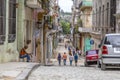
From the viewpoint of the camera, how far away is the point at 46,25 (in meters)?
45.0

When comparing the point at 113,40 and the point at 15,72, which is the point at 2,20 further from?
the point at 15,72

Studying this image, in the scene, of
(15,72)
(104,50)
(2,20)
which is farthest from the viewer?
(2,20)

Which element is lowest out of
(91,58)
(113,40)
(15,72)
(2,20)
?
(91,58)

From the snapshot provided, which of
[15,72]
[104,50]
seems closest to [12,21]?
[104,50]

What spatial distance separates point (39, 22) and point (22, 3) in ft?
39.8

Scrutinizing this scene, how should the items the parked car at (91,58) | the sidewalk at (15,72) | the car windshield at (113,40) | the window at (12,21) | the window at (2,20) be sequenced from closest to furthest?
the sidewalk at (15,72), the car windshield at (113,40), the window at (2,20), the window at (12,21), the parked car at (91,58)

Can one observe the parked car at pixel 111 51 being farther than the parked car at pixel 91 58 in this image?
No

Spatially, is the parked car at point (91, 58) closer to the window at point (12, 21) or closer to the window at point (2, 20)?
the window at point (12, 21)

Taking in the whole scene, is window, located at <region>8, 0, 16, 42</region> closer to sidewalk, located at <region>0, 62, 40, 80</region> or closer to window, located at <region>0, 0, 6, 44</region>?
window, located at <region>0, 0, 6, 44</region>

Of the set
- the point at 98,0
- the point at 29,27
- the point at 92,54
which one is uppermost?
the point at 98,0

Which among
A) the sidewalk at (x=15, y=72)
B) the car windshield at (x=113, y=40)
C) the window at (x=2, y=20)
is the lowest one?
the sidewalk at (x=15, y=72)

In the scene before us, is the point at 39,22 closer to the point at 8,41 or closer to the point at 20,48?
the point at 20,48

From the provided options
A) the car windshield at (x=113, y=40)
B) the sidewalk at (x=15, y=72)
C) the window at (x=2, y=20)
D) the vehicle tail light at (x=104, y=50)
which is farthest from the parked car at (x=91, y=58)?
the sidewalk at (x=15, y=72)

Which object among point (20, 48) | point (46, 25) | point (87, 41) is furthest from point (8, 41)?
point (87, 41)
